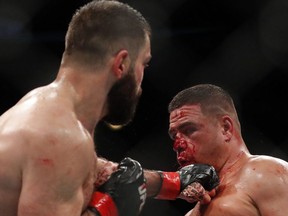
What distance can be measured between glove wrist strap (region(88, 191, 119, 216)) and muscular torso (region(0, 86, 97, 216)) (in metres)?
0.11

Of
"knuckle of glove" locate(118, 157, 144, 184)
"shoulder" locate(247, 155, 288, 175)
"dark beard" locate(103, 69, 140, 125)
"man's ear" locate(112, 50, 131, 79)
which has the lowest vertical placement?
"shoulder" locate(247, 155, 288, 175)

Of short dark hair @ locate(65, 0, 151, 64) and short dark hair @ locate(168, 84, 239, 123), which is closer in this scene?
short dark hair @ locate(65, 0, 151, 64)

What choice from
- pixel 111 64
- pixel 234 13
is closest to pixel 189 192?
pixel 111 64

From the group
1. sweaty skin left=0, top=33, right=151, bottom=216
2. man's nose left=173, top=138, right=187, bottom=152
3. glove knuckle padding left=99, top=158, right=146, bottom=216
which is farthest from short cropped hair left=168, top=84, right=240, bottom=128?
sweaty skin left=0, top=33, right=151, bottom=216

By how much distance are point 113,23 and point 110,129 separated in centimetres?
240

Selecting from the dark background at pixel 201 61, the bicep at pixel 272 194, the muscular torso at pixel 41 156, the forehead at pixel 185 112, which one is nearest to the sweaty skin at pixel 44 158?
the muscular torso at pixel 41 156

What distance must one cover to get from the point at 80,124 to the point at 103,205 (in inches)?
7.7

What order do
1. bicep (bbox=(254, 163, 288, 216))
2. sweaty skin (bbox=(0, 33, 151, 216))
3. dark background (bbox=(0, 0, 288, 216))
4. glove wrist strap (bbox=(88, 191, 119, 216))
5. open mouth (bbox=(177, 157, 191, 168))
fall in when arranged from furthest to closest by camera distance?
dark background (bbox=(0, 0, 288, 216))
open mouth (bbox=(177, 157, 191, 168))
bicep (bbox=(254, 163, 288, 216))
glove wrist strap (bbox=(88, 191, 119, 216))
sweaty skin (bbox=(0, 33, 151, 216))

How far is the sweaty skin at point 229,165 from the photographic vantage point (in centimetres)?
162

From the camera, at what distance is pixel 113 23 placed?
1234 mm

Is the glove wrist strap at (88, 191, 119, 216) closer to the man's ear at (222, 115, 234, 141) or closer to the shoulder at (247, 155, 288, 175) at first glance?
the shoulder at (247, 155, 288, 175)

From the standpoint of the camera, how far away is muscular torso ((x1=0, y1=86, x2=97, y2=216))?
1.03m

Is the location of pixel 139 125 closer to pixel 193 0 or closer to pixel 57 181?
pixel 193 0

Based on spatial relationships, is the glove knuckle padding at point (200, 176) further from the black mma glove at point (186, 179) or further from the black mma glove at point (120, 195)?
the black mma glove at point (120, 195)
